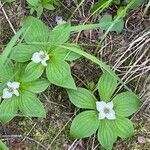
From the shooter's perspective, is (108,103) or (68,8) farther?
(68,8)

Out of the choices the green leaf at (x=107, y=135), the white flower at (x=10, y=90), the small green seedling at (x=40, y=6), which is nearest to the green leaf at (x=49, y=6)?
the small green seedling at (x=40, y=6)

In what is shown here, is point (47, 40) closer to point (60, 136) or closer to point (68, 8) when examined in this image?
point (68, 8)

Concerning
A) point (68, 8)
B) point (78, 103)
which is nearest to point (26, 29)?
point (68, 8)

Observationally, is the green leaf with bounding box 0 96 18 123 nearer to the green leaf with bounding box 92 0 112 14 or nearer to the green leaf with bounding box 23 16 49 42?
the green leaf with bounding box 23 16 49 42

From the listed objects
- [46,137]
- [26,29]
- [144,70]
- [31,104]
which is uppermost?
[26,29]

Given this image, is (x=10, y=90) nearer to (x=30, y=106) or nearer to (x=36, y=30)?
(x=30, y=106)
